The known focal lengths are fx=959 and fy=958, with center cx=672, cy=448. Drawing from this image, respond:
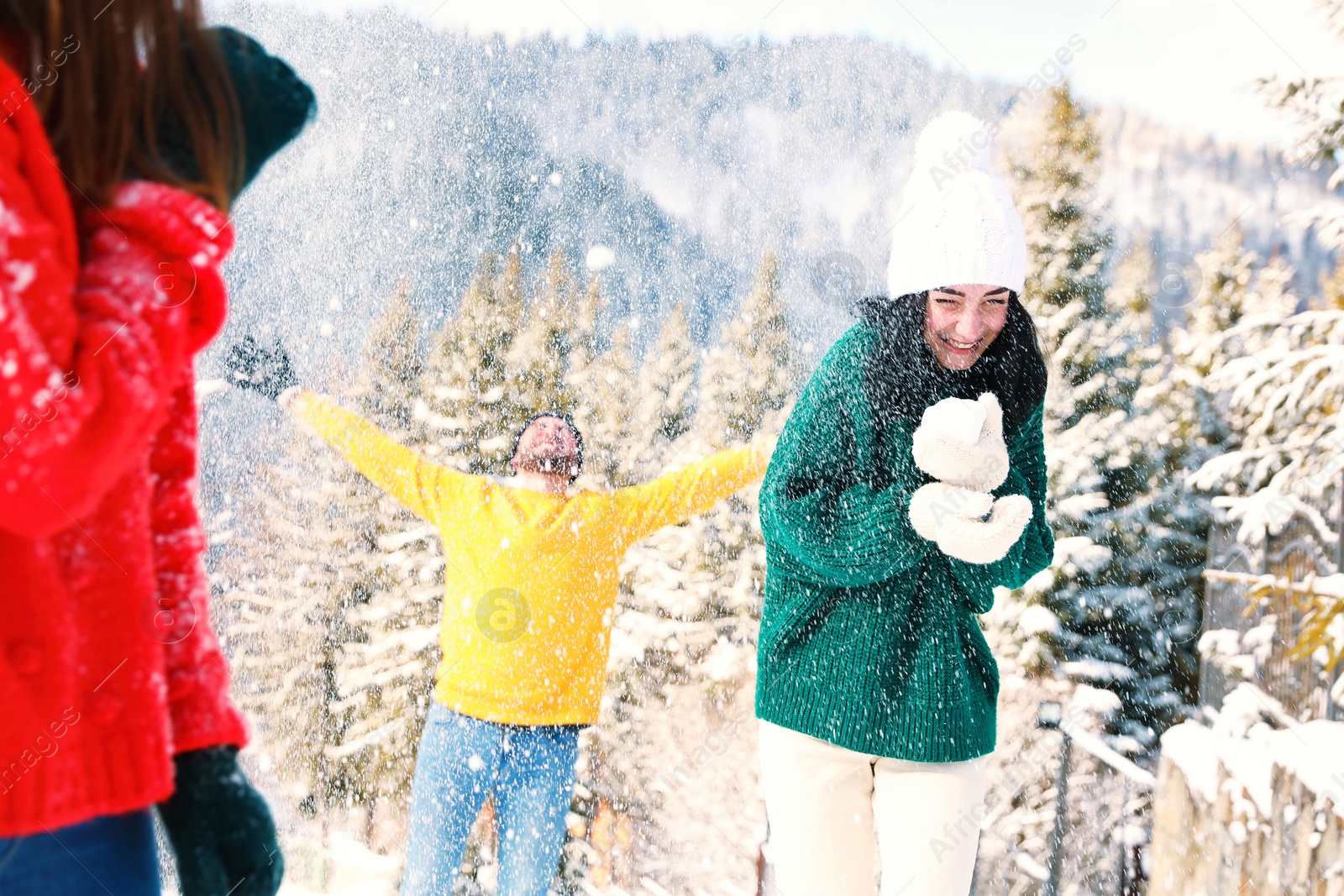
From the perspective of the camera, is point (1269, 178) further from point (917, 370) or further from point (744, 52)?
point (744, 52)

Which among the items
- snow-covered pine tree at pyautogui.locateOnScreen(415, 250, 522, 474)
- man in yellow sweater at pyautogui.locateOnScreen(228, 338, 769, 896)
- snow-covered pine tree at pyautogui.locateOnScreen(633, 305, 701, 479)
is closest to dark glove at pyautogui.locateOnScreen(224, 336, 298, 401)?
man in yellow sweater at pyautogui.locateOnScreen(228, 338, 769, 896)

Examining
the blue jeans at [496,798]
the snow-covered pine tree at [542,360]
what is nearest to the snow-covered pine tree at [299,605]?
the snow-covered pine tree at [542,360]

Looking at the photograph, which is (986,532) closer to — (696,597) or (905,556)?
(905,556)

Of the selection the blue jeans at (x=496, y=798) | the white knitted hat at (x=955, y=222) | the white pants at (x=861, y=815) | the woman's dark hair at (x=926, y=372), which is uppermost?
the white knitted hat at (x=955, y=222)

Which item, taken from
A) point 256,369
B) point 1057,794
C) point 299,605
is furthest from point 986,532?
point 299,605

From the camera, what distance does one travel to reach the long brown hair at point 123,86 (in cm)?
94

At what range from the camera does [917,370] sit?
2.04 m

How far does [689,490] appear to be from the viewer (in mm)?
2889

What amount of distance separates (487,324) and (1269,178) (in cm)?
668

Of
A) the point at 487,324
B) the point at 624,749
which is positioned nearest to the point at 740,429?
the point at 487,324

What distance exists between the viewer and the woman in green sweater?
1879 millimetres

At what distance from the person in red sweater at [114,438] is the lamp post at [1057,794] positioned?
15.2ft

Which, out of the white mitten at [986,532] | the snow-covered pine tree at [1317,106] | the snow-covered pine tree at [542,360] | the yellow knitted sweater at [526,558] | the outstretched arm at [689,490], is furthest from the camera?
the snow-covered pine tree at [542,360]

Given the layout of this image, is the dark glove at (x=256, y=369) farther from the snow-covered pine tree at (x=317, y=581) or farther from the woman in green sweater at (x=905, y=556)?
the snow-covered pine tree at (x=317, y=581)
